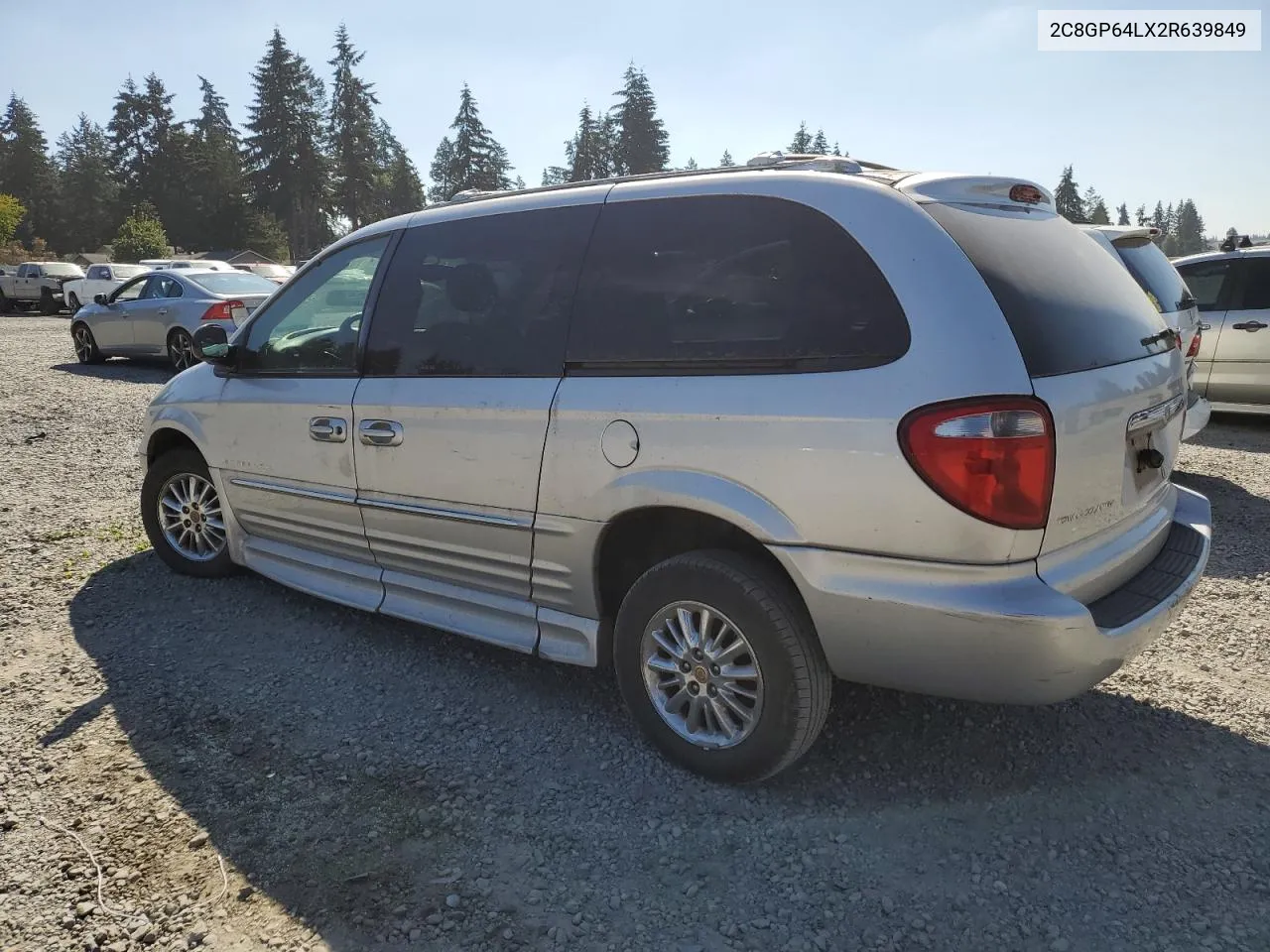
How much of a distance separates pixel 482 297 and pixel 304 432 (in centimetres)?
115

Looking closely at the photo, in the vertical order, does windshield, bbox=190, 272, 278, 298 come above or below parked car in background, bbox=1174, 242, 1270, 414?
above

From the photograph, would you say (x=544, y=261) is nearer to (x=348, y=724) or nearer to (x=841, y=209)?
(x=841, y=209)

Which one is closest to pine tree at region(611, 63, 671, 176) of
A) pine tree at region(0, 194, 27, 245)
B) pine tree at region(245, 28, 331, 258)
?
pine tree at region(245, 28, 331, 258)

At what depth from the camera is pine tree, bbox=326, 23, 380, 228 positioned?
237ft

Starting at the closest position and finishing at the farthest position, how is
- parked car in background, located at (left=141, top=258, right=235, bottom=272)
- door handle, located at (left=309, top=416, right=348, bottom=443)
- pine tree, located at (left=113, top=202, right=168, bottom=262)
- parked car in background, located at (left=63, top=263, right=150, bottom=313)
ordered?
door handle, located at (left=309, top=416, right=348, bottom=443) → parked car in background, located at (left=141, top=258, right=235, bottom=272) → parked car in background, located at (left=63, top=263, right=150, bottom=313) → pine tree, located at (left=113, top=202, right=168, bottom=262)

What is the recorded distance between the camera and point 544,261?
3.38 m

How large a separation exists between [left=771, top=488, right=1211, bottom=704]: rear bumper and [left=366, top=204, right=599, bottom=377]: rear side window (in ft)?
4.21

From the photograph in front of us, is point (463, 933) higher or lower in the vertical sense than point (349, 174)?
lower

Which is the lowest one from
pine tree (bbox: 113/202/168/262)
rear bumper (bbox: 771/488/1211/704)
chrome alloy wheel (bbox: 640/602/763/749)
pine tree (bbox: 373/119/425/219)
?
chrome alloy wheel (bbox: 640/602/763/749)

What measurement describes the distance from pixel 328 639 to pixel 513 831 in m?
1.81

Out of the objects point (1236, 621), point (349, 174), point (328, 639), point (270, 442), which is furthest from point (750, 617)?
point (349, 174)

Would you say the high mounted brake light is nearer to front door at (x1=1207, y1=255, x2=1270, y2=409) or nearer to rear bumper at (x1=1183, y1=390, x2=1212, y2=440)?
rear bumper at (x1=1183, y1=390, x2=1212, y2=440)

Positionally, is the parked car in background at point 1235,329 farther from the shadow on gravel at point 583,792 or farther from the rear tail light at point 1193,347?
the shadow on gravel at point 583,792

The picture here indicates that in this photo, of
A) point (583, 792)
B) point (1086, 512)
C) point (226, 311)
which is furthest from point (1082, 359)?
point (226, 311)
